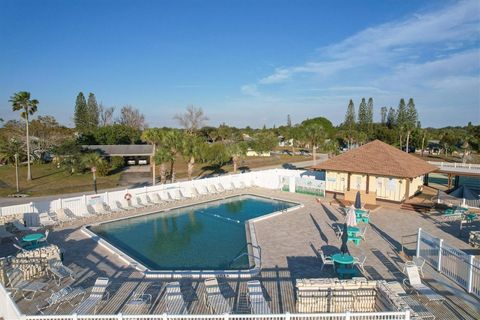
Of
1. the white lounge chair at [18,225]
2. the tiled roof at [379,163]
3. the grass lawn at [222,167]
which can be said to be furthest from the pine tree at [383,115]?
the white lounge chair at [18,225]

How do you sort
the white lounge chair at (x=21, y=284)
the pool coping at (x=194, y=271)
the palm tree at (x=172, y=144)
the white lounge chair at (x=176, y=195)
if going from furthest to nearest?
Result: the palm tree at (x=172, y=144) → the white lounge chair at (x=176, y=195) → the pool coping at (x=194, y=271) → the white lounge chair at (x=21, y=284)

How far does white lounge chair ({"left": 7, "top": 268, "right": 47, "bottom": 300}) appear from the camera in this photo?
8.90m

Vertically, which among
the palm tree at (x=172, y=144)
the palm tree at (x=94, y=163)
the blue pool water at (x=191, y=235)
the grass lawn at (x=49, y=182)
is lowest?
the blue pool water at (x=191, y=235)

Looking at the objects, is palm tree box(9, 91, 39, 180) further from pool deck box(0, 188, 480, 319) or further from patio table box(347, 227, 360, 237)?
patio table box(347, 227, 360, 237)

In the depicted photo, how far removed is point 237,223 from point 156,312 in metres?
9.55

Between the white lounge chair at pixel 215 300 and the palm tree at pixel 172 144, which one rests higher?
the palm tree at pixel 172 144

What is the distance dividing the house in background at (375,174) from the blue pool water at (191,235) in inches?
168

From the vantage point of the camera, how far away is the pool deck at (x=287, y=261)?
27.6 ft

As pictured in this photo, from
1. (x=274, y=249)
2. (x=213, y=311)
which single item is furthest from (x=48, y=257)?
(x=274, y=249)

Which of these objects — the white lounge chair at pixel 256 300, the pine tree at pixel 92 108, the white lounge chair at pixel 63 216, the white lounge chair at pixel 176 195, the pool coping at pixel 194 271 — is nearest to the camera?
the white lounge chair at pixel 256 300

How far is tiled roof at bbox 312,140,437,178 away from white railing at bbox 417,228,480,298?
9593 millimetres

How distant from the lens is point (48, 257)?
1055cm

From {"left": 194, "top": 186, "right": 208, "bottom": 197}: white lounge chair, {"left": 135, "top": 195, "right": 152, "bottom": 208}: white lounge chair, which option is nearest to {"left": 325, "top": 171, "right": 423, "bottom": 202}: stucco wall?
{"left": 194, "top": 186, "right": 208, "bottom": 197}: white lounge chair

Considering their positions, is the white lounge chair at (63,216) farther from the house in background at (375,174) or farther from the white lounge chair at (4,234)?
the house in background at (375,174)
